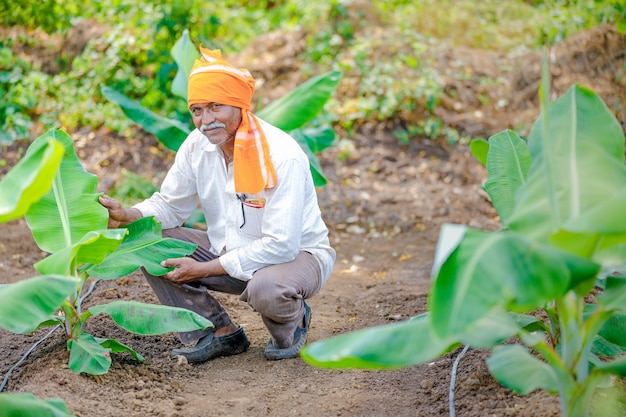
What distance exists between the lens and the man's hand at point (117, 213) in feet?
12.3

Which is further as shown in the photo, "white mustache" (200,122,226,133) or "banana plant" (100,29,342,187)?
"banana plant" (100,29,342,187)

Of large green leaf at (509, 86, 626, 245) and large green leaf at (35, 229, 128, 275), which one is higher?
large green leaf at (509, 86, 626, 245)

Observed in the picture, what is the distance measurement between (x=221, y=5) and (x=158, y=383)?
24.9ft

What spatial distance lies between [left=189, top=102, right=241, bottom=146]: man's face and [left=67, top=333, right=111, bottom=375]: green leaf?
112 cm

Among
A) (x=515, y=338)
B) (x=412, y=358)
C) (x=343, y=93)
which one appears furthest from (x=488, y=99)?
(x=412, y=358)

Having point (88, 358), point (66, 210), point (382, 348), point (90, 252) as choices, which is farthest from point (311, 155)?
point (382, 348)

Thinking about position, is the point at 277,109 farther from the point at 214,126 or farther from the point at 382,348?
the point at 382,348

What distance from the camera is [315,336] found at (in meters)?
4.19

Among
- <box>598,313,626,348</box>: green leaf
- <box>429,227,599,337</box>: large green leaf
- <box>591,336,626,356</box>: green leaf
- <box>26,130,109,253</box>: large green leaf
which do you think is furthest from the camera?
<box>26,130,109,253</box>: large green leaf

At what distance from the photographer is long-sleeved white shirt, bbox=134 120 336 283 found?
142 inches

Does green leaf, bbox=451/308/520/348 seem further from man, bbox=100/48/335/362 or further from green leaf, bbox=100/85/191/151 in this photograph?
green leaf, bbox=100/85/191/151

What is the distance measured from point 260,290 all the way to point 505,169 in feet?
4.13

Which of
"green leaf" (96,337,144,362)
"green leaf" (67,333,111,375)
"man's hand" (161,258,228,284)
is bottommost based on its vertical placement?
"green leaf" (96,337,144,362)

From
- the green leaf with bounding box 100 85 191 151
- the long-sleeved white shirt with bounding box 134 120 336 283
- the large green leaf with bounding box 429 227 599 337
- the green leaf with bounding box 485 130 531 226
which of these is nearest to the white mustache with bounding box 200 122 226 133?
the long-sleeved white shirt with bounding box 134 120 336 283
